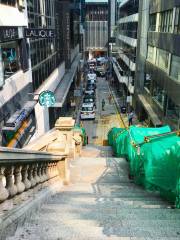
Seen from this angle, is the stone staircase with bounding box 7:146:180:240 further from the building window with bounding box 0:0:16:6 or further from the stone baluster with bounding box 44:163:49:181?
the building window with bounding box 0:0:16:6

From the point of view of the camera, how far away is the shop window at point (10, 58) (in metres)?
15.3

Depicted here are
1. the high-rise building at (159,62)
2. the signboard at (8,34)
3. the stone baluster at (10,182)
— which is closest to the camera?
the stone baluster at (10,182)

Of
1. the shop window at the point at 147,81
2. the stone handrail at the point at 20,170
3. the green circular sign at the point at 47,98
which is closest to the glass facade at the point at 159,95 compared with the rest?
the shop window at the point at 147,81

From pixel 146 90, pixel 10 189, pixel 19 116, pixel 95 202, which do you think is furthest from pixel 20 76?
pixel 146 90

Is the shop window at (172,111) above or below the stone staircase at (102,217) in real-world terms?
below

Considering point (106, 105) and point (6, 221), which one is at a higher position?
point (6, 221)

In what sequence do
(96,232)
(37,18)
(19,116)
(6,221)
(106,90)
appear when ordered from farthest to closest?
(106,90)
(37,18)
(19,116)
(96,232)
(6,221)

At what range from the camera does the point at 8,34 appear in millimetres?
15312

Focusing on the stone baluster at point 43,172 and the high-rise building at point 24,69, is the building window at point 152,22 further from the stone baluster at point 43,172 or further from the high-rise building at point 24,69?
the stone baluster at point 43,172

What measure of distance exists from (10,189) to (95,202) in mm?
2449

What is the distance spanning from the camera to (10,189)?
4.77m

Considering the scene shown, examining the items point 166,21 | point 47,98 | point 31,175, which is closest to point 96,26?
point 166,21

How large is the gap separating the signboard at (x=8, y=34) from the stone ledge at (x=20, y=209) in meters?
9.93

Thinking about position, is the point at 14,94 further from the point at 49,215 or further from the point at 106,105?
the point at 106,105
